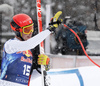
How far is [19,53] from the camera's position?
5.25ft

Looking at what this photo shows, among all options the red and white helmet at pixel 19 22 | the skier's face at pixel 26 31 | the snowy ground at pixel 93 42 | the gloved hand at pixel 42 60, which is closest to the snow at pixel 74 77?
the gloved hand at pixel 42 60

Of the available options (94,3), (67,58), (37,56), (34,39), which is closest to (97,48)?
(67,58)

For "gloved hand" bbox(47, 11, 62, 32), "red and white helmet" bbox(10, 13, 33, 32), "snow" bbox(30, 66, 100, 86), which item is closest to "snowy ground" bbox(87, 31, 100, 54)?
"snow" bbox(30, 66, 100, 86)

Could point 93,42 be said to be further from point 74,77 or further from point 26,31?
point 26,31

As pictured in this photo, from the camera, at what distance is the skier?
1.51m

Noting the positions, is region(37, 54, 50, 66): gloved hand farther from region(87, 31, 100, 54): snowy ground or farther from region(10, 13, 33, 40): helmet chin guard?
region(87, 31, 100, 54): snowy ground

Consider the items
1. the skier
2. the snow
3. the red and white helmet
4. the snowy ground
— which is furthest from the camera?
the snowy ground

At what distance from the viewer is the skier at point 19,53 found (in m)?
1.51

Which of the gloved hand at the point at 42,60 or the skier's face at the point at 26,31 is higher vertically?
the skier's face at the point at 26,31

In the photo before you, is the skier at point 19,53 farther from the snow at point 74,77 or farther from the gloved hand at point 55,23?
the snow at point 74,77

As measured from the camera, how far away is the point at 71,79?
5.84ft

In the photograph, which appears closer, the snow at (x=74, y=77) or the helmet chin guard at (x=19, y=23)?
the helmet chin guard at (x=19, y=23)

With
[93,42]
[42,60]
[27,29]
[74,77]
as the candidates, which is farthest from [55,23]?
[93,42]

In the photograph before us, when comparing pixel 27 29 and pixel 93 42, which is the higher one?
pixel 27 29
